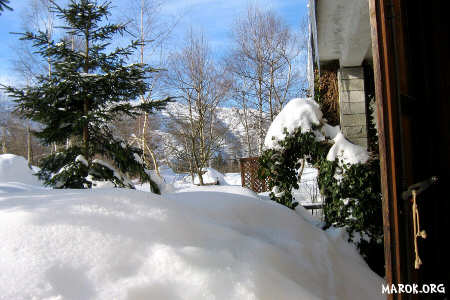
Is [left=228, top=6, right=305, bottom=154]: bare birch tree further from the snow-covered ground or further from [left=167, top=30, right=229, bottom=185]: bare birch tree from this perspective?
the snow-covered ground

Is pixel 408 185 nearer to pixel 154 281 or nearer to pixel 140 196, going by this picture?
pixel 154 281

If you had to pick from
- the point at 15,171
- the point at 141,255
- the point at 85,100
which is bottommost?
the point at 141,255

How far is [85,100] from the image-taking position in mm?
4508

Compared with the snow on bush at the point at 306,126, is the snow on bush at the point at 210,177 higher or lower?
lower

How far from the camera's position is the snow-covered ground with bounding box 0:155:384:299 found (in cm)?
123

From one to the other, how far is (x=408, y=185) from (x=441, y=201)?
568 millimetres

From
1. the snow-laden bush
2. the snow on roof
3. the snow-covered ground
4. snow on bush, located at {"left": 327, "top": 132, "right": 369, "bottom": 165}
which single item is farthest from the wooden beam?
the snow on roof

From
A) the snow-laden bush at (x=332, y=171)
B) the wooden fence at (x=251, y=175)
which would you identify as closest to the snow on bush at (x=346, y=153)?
the snow-laden bush at (x=332, y=171)

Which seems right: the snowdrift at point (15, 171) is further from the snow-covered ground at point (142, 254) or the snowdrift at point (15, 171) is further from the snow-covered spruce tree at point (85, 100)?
the snow-covered ground at point (142, 254)

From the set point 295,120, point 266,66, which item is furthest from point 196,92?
point 295,120

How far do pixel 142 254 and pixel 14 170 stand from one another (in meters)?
13.0

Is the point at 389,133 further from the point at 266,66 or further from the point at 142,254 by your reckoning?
the point at 266,66

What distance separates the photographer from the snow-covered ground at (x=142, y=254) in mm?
1227

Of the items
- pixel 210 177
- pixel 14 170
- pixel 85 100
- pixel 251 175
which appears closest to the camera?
pixel 85 100
